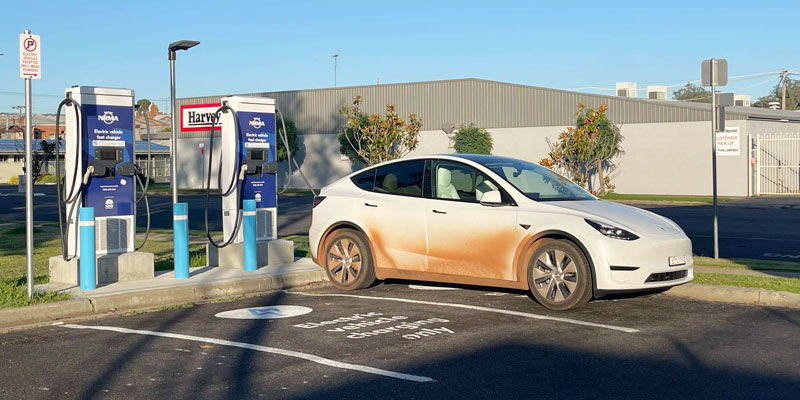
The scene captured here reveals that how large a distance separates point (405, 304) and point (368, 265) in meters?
1.20

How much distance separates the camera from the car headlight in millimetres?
8883

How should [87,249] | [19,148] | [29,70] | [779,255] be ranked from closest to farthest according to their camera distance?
1. [29,70]
2. [87,249]
3. [779,255]
4. [19,148]

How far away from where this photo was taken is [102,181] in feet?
36.1

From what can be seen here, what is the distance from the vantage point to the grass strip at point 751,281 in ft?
32.4

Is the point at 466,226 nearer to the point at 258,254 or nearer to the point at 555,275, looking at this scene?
the point at 555,275

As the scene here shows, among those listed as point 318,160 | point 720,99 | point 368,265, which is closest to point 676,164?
point 318,160

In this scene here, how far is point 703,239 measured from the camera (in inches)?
712

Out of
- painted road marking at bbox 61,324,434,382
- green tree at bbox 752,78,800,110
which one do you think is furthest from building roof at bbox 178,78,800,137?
green tree at bbox 752,78,800,110

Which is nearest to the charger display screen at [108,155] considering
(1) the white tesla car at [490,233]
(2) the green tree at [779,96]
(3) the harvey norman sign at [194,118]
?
(1) the white tesla car at [490,233]

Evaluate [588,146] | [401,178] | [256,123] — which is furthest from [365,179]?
[588,146]

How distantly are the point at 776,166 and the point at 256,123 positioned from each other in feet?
106

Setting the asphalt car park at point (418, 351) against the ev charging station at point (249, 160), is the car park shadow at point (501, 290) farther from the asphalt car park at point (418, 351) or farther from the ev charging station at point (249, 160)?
the ev charging station at point (249, 160)

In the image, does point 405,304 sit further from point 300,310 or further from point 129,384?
point 129,384

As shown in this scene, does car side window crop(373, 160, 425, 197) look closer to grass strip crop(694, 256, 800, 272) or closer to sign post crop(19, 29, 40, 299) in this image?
sign post crop(19, 29, 40, 299)
